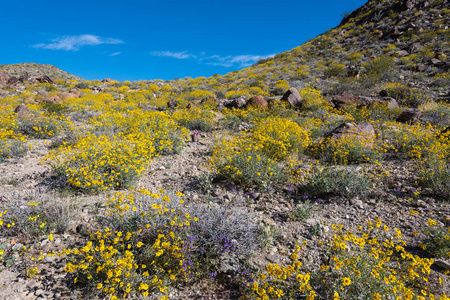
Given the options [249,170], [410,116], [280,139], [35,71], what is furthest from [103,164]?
[35,71]

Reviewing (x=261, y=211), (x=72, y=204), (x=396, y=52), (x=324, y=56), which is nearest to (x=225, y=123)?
(x=261, y=211)

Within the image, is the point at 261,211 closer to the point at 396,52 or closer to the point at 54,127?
the point at 54,127

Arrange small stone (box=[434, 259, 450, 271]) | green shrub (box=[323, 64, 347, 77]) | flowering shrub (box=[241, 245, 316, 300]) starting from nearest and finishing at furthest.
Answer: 1. flowering shrub (box=[241, 245, 316, 300])
2. small stone (box=[434, 259, 450, 271])
3. green shrub (box=[323, 64, 347, 77])

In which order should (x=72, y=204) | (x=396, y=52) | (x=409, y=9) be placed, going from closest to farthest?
1. (x=72, y=204)
2. (x=396, y=52)
3. (x=409, y=9)

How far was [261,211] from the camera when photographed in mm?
4180

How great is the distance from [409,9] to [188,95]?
107 ft

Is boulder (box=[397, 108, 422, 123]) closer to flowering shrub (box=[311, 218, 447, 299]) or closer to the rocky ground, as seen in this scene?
the rocky ground

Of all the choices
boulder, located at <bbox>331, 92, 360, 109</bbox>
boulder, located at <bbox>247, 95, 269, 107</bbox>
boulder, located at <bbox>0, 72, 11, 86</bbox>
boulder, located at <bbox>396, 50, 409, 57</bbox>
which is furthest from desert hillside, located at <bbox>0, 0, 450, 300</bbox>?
boulder, located at <bbox>0, 72, 11, 86</bbox>

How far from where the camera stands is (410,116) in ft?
30.4

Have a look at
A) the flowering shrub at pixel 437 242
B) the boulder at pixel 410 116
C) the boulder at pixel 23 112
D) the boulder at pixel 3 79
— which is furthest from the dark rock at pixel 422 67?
the boulder at pixel 3 79

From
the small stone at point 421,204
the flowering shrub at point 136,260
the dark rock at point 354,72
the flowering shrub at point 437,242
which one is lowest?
the flowering shrub at point 437,242

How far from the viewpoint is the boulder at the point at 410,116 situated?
30.2 ft

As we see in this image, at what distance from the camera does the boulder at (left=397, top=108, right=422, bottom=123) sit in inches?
362

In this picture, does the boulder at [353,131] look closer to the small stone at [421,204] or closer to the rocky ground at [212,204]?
the rocky ground at [212,204]
